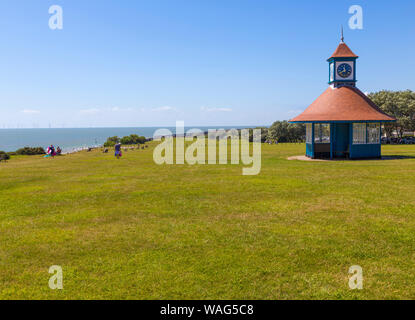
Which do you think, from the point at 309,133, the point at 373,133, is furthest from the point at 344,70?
the point at 309,133

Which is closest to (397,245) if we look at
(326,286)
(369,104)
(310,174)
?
(326,286)

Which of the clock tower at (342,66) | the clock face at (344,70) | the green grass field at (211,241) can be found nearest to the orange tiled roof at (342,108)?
the clock tower at (342,66)

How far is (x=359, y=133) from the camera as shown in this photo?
2502 cm

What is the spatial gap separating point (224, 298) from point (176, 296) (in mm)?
785

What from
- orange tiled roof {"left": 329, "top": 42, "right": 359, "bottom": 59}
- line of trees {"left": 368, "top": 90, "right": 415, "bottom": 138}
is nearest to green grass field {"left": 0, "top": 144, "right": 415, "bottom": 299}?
orange tiled roof {"left": 329, "top": 42, "right": 359, "bottom": 59}

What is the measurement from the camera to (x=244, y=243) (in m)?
7.10

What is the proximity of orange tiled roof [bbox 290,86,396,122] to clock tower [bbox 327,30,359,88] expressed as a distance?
1.91 feet

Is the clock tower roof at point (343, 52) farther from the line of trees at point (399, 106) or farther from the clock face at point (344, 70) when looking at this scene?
the line of trees at point (399, 106)

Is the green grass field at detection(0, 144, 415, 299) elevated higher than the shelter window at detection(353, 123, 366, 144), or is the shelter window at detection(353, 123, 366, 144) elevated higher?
the shelter window at detection(353, 123, 366, 144)

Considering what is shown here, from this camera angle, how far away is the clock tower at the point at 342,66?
2623 centimetres

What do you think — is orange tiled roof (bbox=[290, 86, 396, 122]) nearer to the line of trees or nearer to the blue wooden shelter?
the blue wooden shelter

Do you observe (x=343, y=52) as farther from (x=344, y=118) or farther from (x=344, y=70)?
(x=344, y=118)

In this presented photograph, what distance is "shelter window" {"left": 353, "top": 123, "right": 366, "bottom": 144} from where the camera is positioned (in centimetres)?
2488
